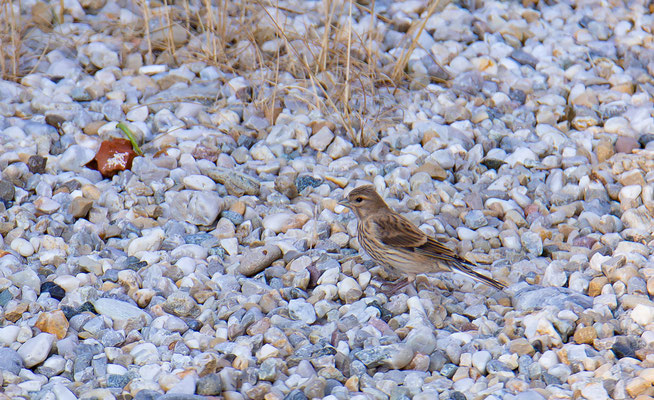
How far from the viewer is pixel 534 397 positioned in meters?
3.40

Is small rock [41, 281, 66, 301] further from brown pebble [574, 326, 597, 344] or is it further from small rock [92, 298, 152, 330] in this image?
brown pebble [574, 326, 597, 344]

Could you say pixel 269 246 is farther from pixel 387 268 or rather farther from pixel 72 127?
pixel 72 127

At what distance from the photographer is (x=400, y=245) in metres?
4.45

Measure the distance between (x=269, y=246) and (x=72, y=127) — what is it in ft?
6.18

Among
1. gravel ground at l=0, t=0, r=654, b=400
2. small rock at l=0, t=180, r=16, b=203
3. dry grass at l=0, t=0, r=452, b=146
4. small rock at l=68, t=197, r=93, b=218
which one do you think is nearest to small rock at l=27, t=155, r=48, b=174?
gravel ground at l=0, t=0, r=654, b=400

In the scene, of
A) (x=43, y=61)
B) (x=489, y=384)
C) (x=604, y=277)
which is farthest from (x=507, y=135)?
(x=43, y=61)

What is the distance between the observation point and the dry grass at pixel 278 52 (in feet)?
19.1

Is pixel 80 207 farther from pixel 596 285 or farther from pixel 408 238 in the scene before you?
pixel 596 285

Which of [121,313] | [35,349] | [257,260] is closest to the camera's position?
[35,349]

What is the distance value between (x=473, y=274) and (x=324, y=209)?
1108 millimetres

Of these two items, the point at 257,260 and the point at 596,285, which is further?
the point at 257,260

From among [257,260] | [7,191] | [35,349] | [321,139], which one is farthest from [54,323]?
[321,139]

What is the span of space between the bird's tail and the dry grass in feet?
5.03

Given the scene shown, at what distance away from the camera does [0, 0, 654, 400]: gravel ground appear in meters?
3.68
